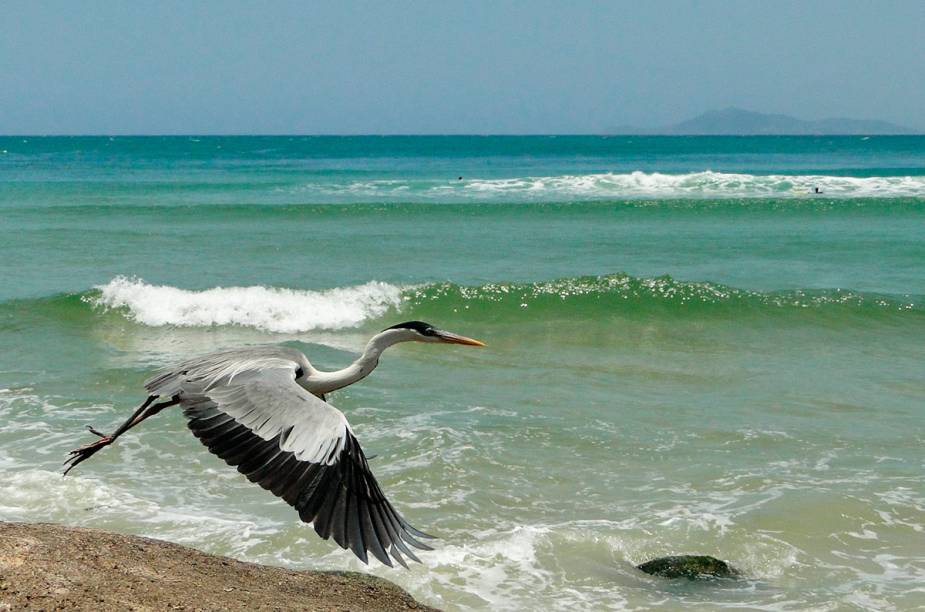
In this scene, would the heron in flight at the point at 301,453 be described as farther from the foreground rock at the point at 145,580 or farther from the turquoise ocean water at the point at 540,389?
the turquoise ocean water at the point at 540,389

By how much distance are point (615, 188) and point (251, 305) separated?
22.4 m

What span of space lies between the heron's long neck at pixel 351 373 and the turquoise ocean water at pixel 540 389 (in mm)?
986

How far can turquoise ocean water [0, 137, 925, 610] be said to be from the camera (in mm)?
5746

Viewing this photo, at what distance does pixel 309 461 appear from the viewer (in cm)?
377

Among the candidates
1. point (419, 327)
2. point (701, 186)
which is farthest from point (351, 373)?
point (701, 186)

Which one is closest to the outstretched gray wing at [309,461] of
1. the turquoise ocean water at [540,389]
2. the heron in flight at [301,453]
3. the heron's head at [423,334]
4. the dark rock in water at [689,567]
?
the heron in flight at [301,453]

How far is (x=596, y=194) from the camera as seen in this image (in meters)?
32.4

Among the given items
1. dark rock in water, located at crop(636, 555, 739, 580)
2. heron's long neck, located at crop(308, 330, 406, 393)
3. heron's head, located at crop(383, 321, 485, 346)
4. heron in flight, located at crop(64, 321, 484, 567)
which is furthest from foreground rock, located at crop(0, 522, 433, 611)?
dark rock in water, located at crop(636, 555, 739, 580)

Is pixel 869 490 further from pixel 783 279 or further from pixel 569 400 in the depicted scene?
→ pixel 783 279

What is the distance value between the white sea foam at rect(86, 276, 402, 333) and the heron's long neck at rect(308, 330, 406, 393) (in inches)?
329

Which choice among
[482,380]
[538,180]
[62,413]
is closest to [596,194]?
[538,180]

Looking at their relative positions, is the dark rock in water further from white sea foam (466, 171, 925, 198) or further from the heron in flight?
white sea foam (466, 171, 925, 198)

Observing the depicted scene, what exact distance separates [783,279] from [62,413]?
10.8 m

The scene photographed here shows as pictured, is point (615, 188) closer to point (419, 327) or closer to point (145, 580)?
point (419, 327)
